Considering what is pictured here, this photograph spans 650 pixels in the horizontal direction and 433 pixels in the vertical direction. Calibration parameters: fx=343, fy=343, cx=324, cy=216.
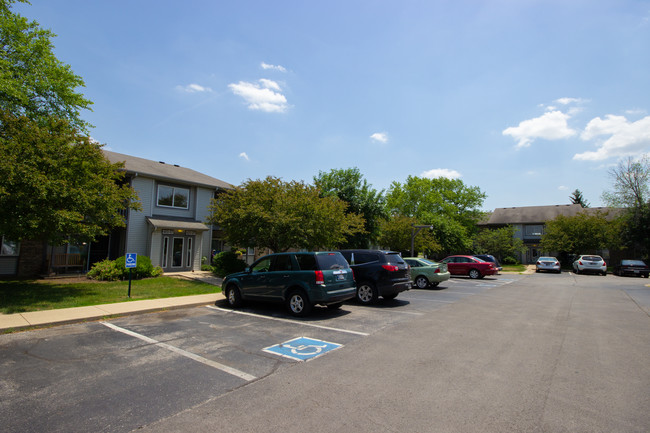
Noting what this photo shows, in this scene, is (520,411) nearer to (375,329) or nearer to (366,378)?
(366,378)

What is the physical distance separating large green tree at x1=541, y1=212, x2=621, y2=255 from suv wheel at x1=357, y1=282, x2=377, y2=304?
Answer: 111 ft

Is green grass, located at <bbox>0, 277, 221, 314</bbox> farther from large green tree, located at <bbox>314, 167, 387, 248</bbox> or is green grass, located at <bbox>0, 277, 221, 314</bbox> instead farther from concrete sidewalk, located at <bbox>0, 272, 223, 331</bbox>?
large green tree, located at <bbox>314, 167, 387, 248</bbox>

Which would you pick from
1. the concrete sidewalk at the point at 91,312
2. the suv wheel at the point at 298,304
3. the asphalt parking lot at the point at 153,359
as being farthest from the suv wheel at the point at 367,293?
the concrete sidewalk at the point at 91,312

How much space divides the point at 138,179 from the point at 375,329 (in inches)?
677

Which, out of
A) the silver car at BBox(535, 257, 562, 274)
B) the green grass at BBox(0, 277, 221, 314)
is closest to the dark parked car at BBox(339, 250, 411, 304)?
the green grass at BBox(0, 277, 221, 314)

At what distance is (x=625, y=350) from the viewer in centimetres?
622

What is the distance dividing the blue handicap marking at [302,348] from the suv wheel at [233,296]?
13.5ft

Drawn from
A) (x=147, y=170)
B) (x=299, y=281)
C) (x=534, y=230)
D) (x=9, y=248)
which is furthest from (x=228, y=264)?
(x=534, y=230)

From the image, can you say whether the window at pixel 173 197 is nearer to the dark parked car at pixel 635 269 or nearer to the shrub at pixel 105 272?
the shrub at pixel 105 272

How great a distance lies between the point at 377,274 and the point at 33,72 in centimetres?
1779

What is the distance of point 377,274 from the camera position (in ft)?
36.6

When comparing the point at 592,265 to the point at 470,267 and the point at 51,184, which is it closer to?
the point at 470,267

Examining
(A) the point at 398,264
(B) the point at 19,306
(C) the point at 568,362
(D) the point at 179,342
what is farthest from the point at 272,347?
(B) the point at 19,306

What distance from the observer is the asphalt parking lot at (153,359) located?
3.84 meters
